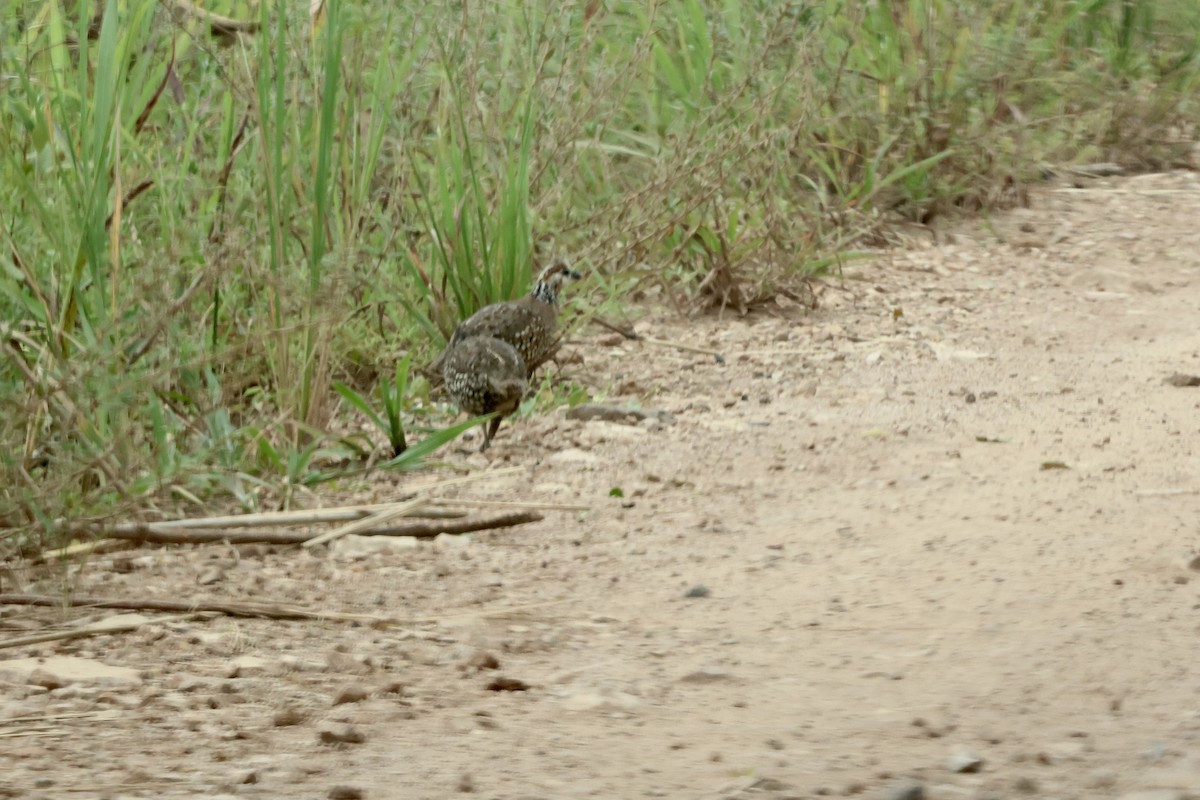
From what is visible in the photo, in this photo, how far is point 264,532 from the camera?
3.82 metres

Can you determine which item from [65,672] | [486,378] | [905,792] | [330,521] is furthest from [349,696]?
[486,378]

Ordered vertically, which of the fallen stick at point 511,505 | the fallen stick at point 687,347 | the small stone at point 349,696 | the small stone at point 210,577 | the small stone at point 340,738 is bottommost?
the fallen stick at point 687,347

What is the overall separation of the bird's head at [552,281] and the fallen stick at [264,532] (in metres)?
1.35

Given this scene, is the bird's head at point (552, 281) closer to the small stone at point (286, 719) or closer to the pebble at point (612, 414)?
the pebble at point (612, 414)

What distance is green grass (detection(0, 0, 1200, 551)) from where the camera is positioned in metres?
3.83

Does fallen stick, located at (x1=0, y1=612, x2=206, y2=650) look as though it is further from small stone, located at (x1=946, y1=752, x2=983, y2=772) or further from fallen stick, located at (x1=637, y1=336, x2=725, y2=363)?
fallen stick, located at (x1=637, y1=336, x2=725, y2=363)

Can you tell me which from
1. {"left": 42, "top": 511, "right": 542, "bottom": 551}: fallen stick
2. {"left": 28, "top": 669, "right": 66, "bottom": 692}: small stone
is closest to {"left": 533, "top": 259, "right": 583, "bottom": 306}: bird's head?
{"left": 42, "top": 511, "right": 542, "bottom": 551}: fallen stick

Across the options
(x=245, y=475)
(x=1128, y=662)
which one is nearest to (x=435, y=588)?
(x=245, y=475)

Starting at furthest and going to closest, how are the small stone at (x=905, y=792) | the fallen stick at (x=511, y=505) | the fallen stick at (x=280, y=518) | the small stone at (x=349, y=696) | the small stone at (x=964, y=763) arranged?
the fallen stick at (x=511, y=505), the fallen stick at (x=280, y=518), the small stone at (x=349, y=696), the small stone at (x=964, y=763), the small stone at (x=905, y=792)

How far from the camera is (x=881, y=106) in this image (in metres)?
7.74

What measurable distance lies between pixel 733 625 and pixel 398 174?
230cm

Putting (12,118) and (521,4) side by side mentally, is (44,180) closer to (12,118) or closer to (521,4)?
(12,118)

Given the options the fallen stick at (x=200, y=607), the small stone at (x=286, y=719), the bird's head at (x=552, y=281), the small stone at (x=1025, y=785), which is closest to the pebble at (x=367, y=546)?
the fallen stick at (x=200, y=607)

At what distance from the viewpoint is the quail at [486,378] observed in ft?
15.8
